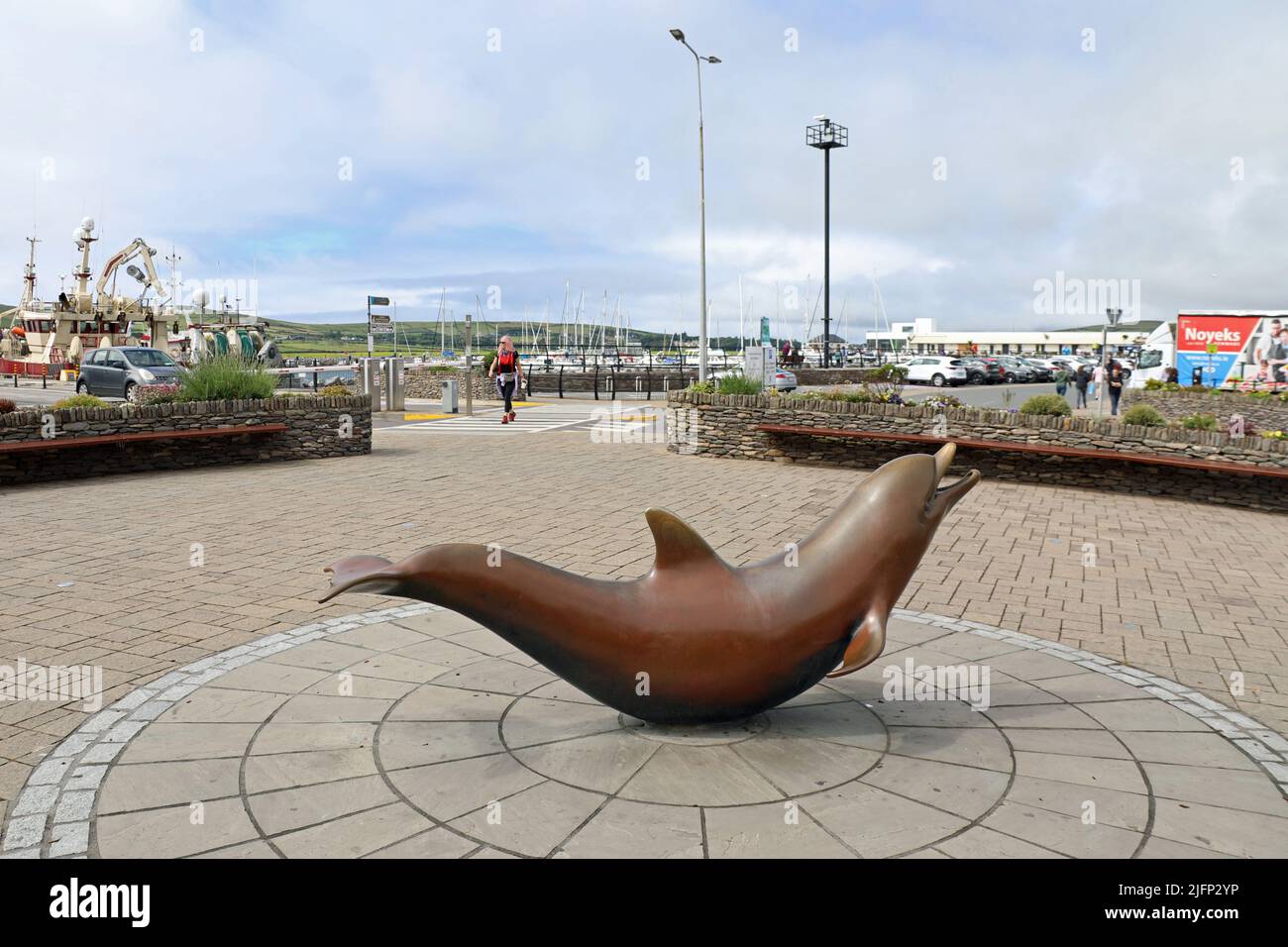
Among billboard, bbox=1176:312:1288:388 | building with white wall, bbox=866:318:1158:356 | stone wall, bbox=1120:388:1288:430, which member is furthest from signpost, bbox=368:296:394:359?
building with white wall, bbox=866:318:1158:356

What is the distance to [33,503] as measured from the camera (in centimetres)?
1073

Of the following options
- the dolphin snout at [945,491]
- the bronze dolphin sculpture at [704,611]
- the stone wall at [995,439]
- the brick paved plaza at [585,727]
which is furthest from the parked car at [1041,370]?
the bronze dolphin sculpture at [704,611]

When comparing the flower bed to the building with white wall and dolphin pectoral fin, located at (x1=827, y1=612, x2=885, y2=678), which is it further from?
the building with white wall

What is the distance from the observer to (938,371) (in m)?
44.1

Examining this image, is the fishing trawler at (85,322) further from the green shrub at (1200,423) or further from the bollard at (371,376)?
the green shrub at (1200,423)

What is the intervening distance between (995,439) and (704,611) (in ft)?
36.3

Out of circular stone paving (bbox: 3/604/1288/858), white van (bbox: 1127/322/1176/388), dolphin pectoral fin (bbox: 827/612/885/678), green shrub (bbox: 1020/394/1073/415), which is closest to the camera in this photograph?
circular stone paving (bbox: 3/604/1288/858)

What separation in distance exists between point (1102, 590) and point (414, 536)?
610 centimetres

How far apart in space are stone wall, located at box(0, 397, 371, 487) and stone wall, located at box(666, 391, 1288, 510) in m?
5.96

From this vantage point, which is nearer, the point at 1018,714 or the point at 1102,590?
the point at 1018,714

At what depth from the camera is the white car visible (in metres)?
43.8

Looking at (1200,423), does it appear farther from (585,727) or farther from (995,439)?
(585,727)
